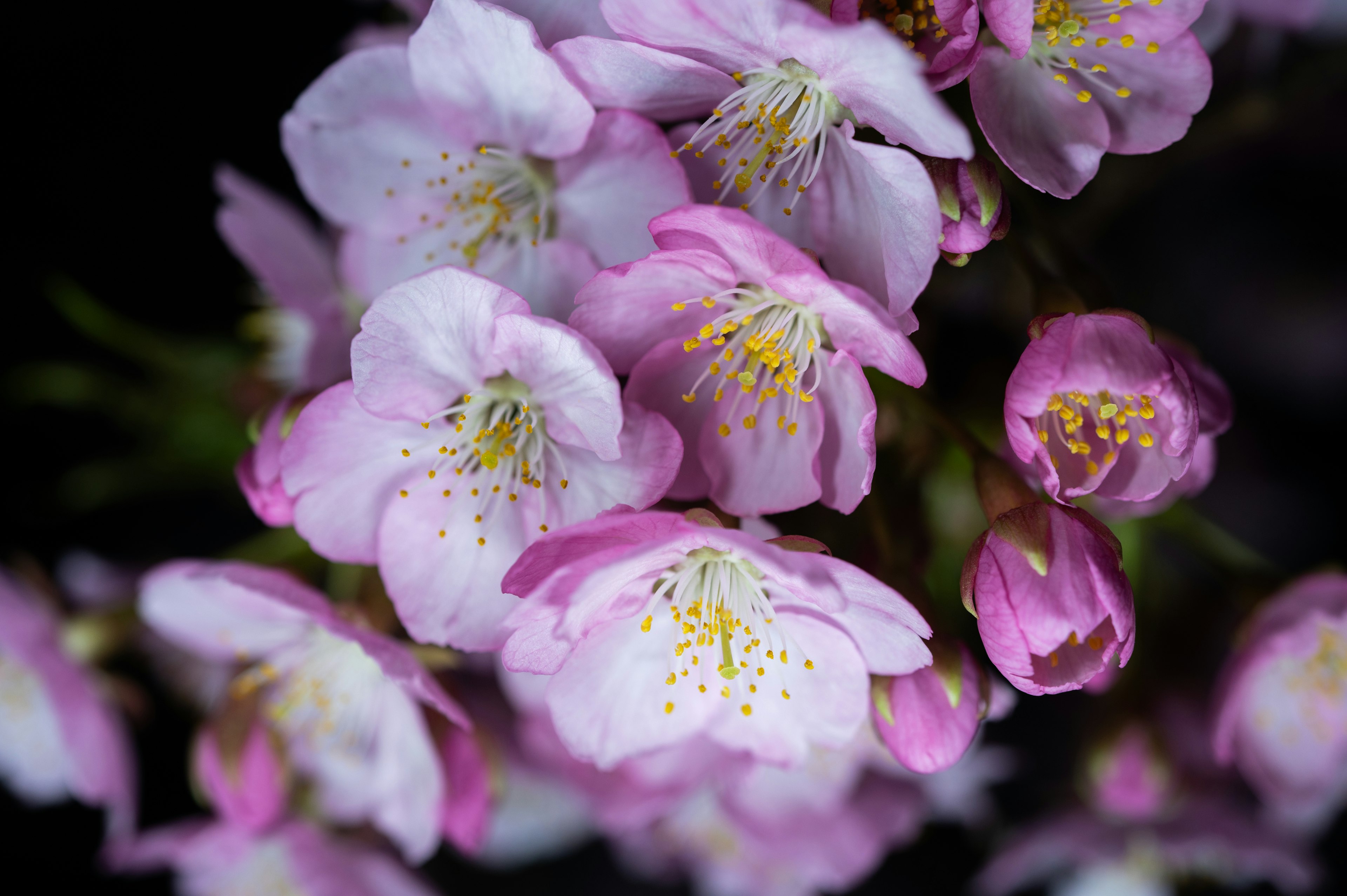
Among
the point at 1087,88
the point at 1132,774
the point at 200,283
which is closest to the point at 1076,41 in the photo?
the point at 1087,88

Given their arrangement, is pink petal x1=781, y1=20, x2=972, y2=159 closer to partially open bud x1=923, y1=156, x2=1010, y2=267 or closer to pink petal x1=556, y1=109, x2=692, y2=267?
partially open bud x1=923, y1=156, x2=1010, y2=267

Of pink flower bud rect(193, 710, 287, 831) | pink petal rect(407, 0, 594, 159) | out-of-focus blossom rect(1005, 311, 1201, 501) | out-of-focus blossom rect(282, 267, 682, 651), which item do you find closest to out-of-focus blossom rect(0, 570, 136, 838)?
pink flower bud rect(193, 710, 287, 831)

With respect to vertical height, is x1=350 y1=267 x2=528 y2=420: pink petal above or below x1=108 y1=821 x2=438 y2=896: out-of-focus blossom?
above

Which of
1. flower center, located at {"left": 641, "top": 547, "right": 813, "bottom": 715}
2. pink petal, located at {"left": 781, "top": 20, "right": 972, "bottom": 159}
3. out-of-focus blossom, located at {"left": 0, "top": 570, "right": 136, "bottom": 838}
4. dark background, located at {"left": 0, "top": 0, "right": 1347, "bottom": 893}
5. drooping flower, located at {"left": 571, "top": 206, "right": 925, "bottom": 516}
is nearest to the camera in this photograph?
pink petal, located at {"left": 781, "top": 20, "right": 972, "bottom": 159}

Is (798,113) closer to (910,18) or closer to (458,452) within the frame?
(910,18)

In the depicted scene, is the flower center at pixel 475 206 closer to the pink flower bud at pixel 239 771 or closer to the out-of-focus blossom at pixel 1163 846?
the pink flower bud at pixel 239 771

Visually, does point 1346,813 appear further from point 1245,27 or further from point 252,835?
point 252,835
